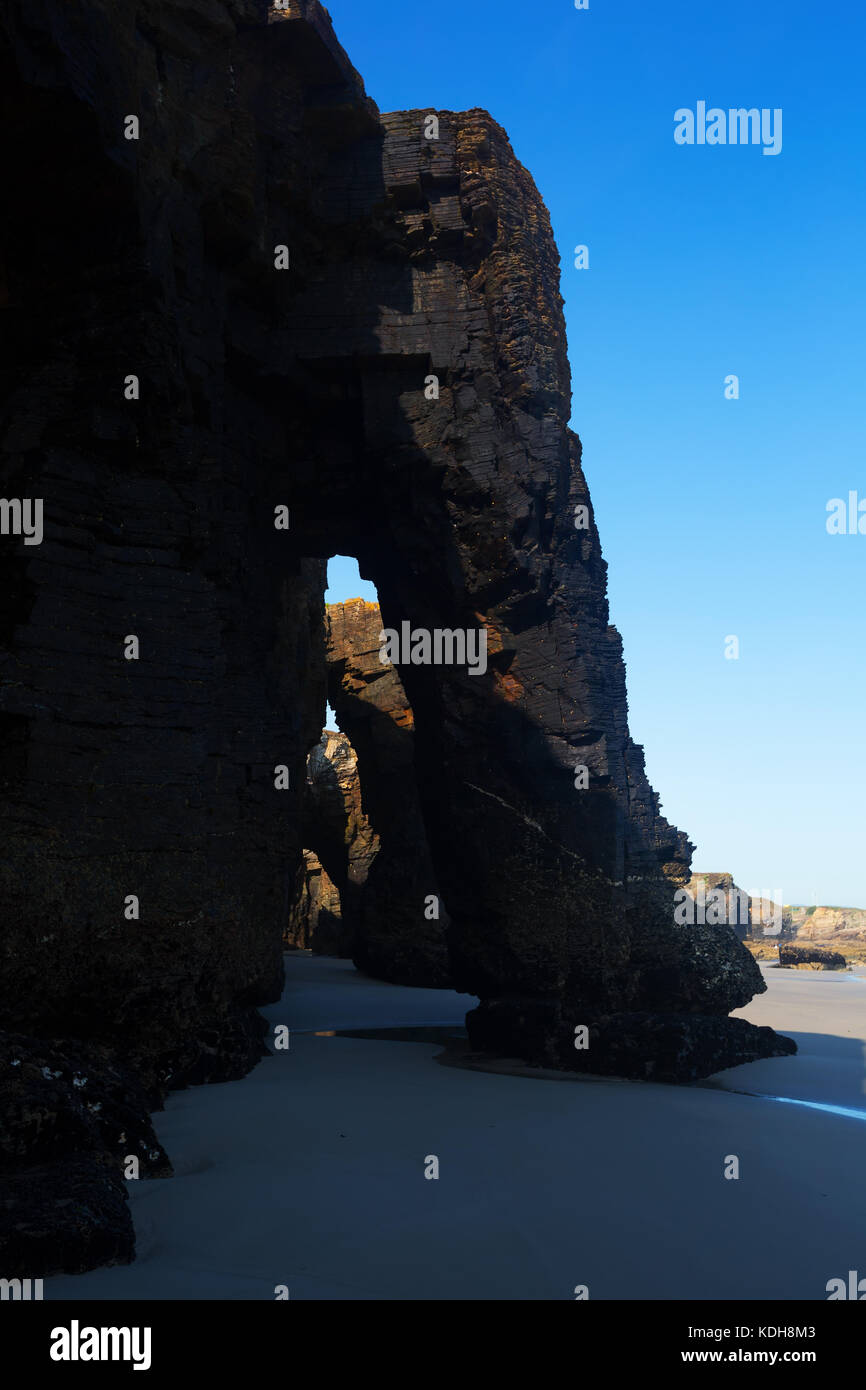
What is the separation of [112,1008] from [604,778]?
598cm

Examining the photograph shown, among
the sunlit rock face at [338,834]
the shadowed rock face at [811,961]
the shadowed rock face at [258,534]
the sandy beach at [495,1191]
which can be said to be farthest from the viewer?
the shadowed rock face at [811,961]

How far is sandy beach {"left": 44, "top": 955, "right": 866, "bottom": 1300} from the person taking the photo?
12.9ft

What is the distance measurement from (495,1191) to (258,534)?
8.93 meters

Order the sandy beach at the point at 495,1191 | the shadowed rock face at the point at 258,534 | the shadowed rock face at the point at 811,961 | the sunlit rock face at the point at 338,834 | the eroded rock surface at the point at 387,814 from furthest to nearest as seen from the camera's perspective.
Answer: the shadowed rock face at the point at 811,961
the sunlit rock face at the point at 338,834
the eroded rock surface at the point at 387,814
the shadowed rock face at the point at 258,534
the sandy beach at the point at 495,1191

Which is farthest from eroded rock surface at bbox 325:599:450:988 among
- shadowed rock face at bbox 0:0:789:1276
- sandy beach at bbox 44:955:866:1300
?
sandy beach at bbox 44:955:866:1300

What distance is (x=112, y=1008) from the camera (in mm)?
7727

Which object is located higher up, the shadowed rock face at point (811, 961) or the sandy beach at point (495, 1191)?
the sandy beach at point (495, 1191)

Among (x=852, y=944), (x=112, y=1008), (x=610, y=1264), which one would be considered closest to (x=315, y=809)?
Result: (x=112, y=1008)

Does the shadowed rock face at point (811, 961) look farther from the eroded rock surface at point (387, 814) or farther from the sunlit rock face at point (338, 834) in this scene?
the eroded rock surface at point (387, 814)

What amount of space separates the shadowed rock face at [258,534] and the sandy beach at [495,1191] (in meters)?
1.55

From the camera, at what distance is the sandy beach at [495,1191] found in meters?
3.94

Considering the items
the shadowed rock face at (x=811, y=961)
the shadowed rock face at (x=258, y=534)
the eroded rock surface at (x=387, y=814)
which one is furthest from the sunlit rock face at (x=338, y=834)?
the shadowed rock face at (x=811, y=961)

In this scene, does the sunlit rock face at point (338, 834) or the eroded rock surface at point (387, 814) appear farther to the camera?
the sunlit rock face at point (338, 834)

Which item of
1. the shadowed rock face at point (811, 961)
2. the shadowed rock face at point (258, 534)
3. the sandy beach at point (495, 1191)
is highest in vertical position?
the shadowed rock face at point (258, 534)
